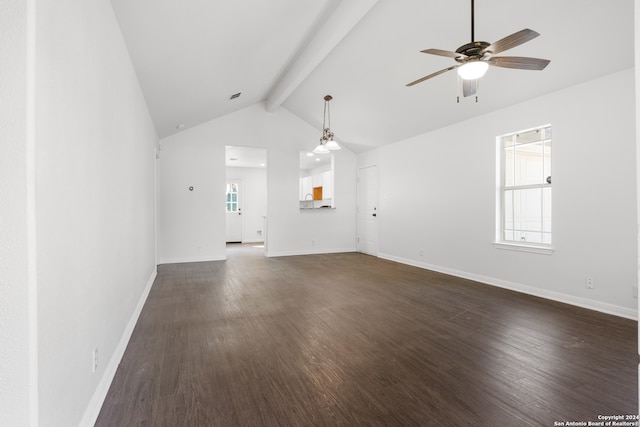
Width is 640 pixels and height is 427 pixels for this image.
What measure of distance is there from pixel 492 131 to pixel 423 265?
264 centimetres

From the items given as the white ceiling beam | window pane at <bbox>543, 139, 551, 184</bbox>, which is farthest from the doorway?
window pane at <bbox>543, 139, 551, 184</bbox>

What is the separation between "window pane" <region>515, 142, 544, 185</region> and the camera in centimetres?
412

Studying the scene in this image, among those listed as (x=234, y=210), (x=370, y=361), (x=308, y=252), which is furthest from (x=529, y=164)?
(x=234, y=210)

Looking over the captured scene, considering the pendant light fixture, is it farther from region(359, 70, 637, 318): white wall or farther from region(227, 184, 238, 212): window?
region(227, 184, 238, 212): window

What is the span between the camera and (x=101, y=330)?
1.87 meters

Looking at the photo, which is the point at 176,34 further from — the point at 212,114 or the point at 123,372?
the point at 212,114

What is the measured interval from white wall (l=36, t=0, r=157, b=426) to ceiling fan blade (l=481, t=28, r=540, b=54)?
2505 mm

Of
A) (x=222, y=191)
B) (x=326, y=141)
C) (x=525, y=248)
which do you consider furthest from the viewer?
(x=222, y=191)

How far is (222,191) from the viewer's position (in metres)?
6.67

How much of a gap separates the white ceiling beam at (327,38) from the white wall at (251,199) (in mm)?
4888

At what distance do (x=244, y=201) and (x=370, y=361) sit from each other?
8.50 meters

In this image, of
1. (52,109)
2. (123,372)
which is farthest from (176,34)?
(123,372)

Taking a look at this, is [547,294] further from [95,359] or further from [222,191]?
[222,191]

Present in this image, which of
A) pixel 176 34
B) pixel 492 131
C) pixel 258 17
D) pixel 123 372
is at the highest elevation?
pixel 258 17
